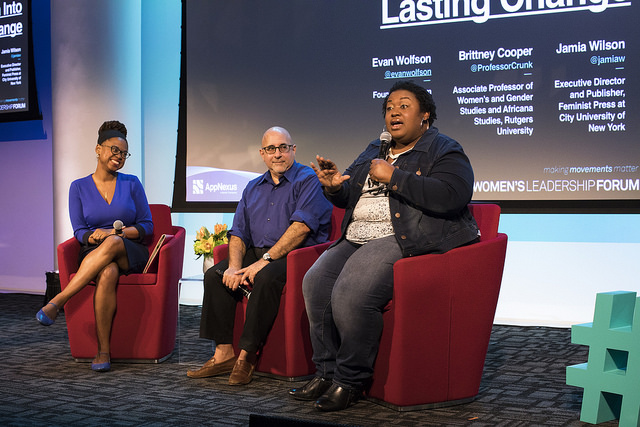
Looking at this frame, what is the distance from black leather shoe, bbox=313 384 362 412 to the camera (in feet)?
9.37

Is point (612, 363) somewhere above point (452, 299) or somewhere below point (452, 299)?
below

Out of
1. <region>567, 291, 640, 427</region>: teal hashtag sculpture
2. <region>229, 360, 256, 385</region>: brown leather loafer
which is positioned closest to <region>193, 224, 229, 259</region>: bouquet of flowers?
<region>229, 360, 256, 385</region>: brown leather loafer

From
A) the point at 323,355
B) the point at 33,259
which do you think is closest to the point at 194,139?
the point at 33,259

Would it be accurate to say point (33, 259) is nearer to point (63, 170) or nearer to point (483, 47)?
point (63, 170)

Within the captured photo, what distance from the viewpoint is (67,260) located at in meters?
3.91

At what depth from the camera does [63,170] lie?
Result: 6062mm

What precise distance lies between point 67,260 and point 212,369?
1032mm

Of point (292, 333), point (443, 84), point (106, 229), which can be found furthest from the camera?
point (443, 84)

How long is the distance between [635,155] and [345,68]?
2054 millimetres

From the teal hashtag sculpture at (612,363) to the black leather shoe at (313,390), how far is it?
0.96m

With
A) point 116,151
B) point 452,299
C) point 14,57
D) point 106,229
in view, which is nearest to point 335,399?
point 452,299

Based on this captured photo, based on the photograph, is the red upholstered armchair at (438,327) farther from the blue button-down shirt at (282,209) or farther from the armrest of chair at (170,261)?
the armrest of chair at (170,261)

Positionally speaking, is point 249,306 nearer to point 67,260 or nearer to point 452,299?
point 452,299

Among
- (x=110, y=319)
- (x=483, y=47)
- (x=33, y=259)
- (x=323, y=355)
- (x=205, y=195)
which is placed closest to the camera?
(x=323, y=355)
